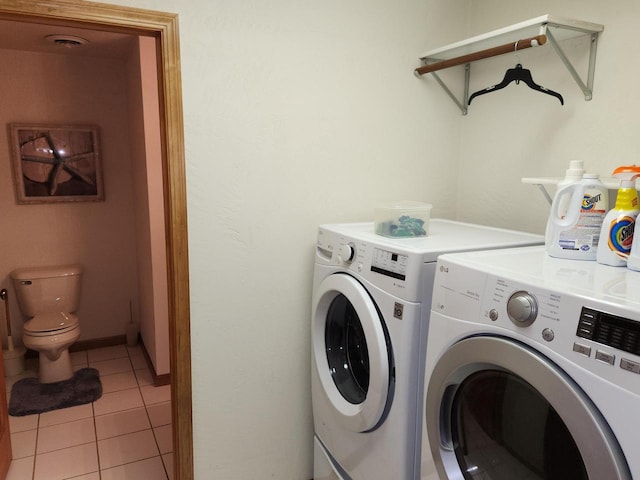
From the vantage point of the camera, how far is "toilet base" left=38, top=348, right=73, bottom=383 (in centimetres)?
299

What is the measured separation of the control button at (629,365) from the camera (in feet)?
2.45

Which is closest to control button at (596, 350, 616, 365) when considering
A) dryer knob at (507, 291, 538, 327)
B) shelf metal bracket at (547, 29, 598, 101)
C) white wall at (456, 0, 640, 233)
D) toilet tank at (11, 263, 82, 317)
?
dryer knob at (507, 291, 538, 327)

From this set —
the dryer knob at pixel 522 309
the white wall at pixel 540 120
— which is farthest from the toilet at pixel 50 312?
the dryer knob at pixel 522 309

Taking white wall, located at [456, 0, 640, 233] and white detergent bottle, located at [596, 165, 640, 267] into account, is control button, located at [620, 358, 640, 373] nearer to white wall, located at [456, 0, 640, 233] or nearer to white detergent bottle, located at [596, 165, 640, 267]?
white detergent bottle, located at [596, 165, 640, 267]

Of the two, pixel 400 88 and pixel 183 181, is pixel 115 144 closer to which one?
pixel 183 181

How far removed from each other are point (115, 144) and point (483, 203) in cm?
270

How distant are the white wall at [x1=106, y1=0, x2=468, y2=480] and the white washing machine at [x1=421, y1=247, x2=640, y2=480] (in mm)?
767

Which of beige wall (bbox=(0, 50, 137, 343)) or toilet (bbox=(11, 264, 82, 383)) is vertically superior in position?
beige wall (bbox=(0, 50, 137, 343))

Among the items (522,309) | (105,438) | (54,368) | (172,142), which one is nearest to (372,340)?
(522,309)

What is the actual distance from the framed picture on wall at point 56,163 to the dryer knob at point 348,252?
2.53m

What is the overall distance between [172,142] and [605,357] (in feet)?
4.49

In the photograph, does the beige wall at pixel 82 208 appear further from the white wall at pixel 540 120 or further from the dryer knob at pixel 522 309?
the dryer knob at pixel 522 309

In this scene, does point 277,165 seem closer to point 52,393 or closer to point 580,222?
point 580,222

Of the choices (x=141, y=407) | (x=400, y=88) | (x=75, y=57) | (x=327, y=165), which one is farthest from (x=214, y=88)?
(x=75, y=57)
